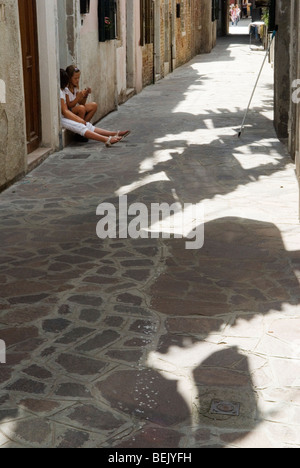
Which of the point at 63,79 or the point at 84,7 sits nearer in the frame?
the point at 63,79

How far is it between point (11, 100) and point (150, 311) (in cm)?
451

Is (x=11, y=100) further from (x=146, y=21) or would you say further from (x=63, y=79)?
(x=146, y=21)

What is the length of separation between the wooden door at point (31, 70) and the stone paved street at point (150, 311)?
764 millimetres

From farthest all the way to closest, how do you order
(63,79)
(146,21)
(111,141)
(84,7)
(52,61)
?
(146,21) → (84,7) → (111,141) → (63,79) → (52,61)

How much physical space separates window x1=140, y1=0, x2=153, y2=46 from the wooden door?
9.33 metres

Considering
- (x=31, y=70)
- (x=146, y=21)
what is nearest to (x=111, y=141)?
(x=31, y=70)

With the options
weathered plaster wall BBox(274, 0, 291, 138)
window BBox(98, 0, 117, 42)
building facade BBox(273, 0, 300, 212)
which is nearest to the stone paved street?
building facade BBox(273, 0, 300, 212)

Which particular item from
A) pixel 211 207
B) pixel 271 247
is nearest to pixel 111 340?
pixel 271 247

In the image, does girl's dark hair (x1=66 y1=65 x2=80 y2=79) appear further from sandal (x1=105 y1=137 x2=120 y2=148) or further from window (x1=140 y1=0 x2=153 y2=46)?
window (x1=140 y1=0 x2=153 y2=46)

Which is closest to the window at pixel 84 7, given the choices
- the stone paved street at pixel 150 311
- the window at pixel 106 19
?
the window at pixel 106 19

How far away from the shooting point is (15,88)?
8797 mm

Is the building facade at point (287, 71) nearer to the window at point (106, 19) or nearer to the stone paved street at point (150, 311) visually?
the stone paved street at point (150, 311)

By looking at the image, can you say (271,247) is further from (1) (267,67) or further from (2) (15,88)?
(1) (267,67)

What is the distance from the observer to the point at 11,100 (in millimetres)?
8648
